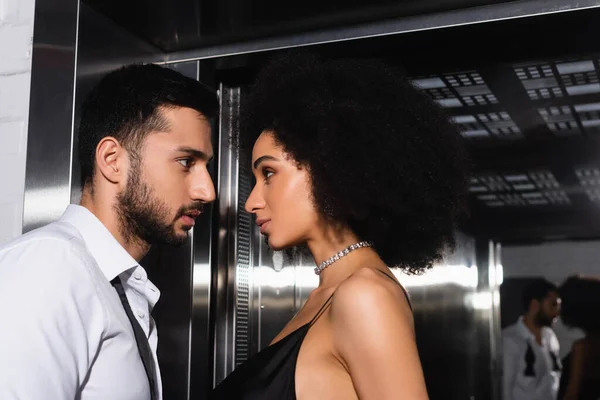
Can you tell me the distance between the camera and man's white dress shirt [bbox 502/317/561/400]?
2352mm

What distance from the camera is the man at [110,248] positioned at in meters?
1.25

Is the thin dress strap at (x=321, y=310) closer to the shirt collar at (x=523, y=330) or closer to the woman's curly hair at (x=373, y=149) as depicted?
the woman's curly hair at (x=373, y=149)

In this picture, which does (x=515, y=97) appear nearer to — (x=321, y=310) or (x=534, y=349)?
(x=534, y=349)

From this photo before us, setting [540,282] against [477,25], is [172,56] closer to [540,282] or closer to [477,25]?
[477,25]

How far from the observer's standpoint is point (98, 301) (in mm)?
→ 1384

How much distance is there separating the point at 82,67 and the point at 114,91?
0.12m

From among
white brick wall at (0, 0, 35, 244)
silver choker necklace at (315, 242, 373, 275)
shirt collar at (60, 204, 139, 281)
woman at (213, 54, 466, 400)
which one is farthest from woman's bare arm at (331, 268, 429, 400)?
white brick wall at (0, 0, 35, 244)

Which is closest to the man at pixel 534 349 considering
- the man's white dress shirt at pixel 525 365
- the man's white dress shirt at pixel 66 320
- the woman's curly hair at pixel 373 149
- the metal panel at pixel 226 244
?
the man's white dress shirt at pixel 525 365

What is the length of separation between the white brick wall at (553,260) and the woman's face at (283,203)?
1146 mm

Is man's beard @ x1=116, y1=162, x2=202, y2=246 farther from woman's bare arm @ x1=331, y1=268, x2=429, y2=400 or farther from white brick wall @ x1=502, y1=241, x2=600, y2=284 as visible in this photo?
white brick wall @ x1=502, y1=241, x2=600, y2=284

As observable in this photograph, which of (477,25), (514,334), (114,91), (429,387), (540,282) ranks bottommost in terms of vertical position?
(429,387)

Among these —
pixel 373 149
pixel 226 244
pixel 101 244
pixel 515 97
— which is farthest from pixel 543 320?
pixel 101 244

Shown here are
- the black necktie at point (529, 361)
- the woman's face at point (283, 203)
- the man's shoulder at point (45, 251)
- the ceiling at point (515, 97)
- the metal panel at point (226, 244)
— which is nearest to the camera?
the man's shoulder at point (45, 251)

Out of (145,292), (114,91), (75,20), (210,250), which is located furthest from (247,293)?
(75,20)
